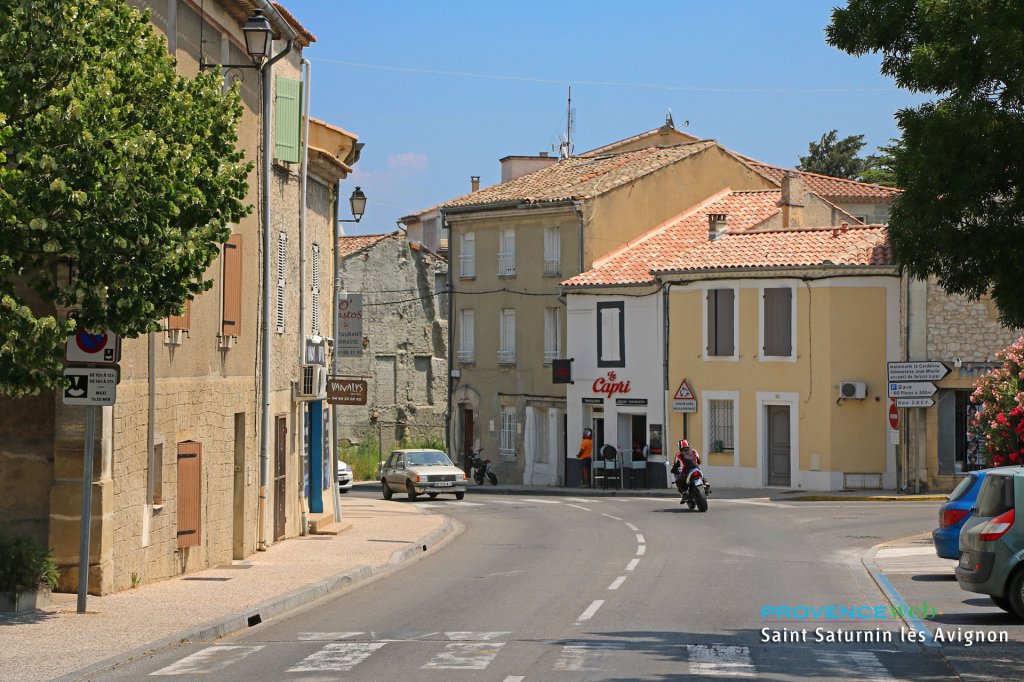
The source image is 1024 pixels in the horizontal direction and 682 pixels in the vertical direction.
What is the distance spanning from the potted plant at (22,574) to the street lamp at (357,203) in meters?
19.4

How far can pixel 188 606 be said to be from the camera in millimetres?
15391

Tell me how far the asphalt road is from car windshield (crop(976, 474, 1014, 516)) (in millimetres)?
1643

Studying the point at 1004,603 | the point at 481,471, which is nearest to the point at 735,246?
the point at 481,471

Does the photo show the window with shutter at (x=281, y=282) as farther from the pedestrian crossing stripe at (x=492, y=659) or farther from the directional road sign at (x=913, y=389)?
the directional road sign at (x=913, y=389)

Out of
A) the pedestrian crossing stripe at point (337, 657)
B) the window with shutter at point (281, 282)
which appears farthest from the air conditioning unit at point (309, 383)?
the pedestrian crossing stripe at point (337, 657)

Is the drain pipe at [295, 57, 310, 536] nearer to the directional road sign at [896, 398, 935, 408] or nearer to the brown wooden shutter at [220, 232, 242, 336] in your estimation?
the brown wooden shutter at [220, 232, 242, 336]

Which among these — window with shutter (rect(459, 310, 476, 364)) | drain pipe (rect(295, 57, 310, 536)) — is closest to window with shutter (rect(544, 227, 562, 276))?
window with shutter (rect(459, 310, 476, 364))

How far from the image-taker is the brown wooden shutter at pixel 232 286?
20328mm

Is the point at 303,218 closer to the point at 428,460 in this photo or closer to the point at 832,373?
the point at 428,460

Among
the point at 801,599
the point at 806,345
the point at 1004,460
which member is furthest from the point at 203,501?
the point at 806,345

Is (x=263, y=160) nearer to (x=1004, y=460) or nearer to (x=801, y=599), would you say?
(x=801, y=599)

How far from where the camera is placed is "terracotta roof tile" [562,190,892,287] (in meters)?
41.8

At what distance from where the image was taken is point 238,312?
827 inches

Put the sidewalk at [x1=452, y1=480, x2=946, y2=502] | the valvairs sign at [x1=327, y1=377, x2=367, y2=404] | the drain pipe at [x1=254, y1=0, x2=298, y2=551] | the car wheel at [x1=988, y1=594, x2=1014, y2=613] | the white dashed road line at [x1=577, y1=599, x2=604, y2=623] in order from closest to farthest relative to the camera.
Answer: the car wheel at [x1=988, y1=594, x2=1014, y2=613] < the white dashed road line at [x1=577, y1=599, x2=604, y2=623] < the drain pipe at [x1=254, y1=0, x2=298, y2=551] < the valvairs sign at [x1=327, y1=377, x2=367, y2=404] < the sidewalk at [x1=452, y1=480, x2=946, y2=502]
